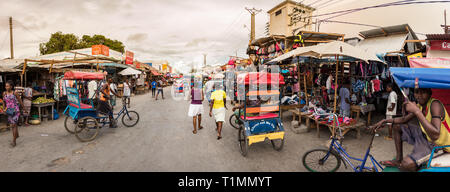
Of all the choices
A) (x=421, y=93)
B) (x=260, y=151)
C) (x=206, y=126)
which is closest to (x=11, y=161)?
(x=206, y=126)

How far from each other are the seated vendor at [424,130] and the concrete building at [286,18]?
3128 centimetres

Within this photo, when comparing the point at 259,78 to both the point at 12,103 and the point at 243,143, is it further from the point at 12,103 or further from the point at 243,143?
the point at 12,103

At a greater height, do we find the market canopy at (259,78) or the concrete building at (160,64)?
the concrete building at (160,64)

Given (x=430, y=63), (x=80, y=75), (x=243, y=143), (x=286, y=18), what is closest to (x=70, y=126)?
(x=80, y=75)

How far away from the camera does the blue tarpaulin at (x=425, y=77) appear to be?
2.79 metres

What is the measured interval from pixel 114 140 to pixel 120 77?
62.2 feet

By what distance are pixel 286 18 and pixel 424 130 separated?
1333 inches

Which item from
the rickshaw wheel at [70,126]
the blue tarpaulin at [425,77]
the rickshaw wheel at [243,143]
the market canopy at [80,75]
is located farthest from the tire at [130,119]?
the blue tarpaulin at [425,77]

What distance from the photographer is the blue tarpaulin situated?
9.14 ft

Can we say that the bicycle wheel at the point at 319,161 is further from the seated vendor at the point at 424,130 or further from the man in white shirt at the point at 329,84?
the man in white shirt at the point at 329,84

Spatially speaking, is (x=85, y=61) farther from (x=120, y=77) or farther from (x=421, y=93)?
(x=421, y=93)

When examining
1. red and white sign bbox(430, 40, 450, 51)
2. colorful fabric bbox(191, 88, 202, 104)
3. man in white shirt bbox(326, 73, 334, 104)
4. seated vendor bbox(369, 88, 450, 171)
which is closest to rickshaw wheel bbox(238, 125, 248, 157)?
colorful fabric bbox(191, 88, 202, 104)

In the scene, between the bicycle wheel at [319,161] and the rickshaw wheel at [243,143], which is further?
the rickshaw wheel at [243,143]

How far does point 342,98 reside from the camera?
6.93 metres
